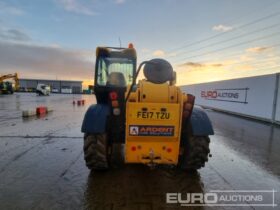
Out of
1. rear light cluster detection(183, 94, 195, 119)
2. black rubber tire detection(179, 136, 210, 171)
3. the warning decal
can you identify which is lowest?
black rubber tire detection(179, 136, 210, 171)

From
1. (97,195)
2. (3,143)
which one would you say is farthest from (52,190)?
(3,143)

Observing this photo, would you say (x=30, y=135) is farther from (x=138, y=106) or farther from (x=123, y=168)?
(x=138, y=106)

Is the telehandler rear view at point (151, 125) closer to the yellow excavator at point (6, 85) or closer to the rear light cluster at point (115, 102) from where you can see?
the rear light cluster at point (115, 102)

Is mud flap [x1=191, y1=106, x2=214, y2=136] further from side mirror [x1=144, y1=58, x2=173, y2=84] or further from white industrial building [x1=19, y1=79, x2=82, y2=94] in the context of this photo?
white industrial building [x1=19, y1=79, x2=82, y2=94]

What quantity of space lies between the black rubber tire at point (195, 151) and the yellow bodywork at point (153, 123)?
13.8 inches

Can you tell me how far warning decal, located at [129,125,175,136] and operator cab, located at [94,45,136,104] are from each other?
1.54 meters

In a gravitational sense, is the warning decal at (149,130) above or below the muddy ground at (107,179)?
above

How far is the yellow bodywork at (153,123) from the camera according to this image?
354cm

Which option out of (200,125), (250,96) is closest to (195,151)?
(200,125)

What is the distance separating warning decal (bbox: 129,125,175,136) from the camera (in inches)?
141

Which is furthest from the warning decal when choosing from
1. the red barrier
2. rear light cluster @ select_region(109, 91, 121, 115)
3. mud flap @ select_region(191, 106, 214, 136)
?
the red barrier

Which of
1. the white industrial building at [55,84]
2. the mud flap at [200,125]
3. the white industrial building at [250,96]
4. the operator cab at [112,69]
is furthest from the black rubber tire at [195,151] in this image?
the white industrial building at [55,84]

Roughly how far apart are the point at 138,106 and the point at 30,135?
562cm

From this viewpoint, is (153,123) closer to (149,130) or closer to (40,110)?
(149,130)
